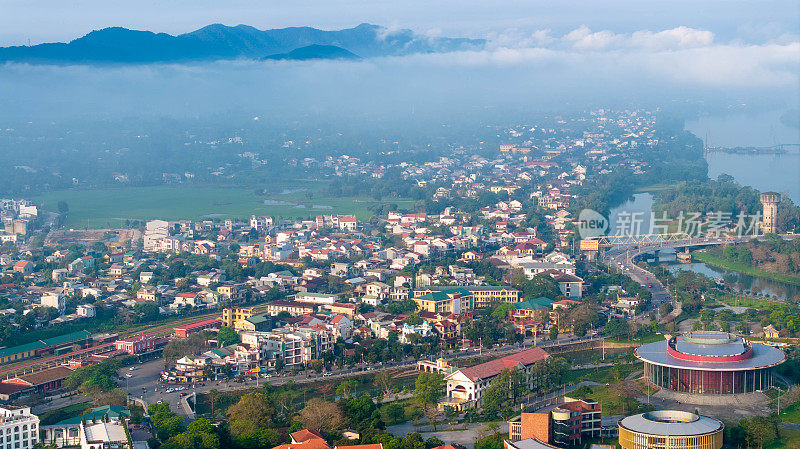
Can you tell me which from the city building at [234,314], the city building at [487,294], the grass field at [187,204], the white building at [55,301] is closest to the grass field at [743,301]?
the city building at [487,294]

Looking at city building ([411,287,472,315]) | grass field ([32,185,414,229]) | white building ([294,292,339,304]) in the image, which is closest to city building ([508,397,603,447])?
city building ([411,287,472,315])

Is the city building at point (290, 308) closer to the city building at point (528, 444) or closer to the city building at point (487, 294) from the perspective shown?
the city building at point (487, 294)

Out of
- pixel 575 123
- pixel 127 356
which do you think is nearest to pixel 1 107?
pixel 575 123

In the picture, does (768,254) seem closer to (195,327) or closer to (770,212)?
(770,212)

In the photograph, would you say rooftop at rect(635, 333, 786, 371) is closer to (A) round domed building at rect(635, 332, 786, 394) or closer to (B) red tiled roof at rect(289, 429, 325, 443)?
(A) round domed building at rect(635, 332, 786, 394)

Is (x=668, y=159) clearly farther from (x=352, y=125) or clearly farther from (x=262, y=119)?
(x=262, y=119)

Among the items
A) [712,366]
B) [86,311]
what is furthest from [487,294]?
[86,311]

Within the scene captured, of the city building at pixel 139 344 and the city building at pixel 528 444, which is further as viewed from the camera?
the city building at pixel 139 344
